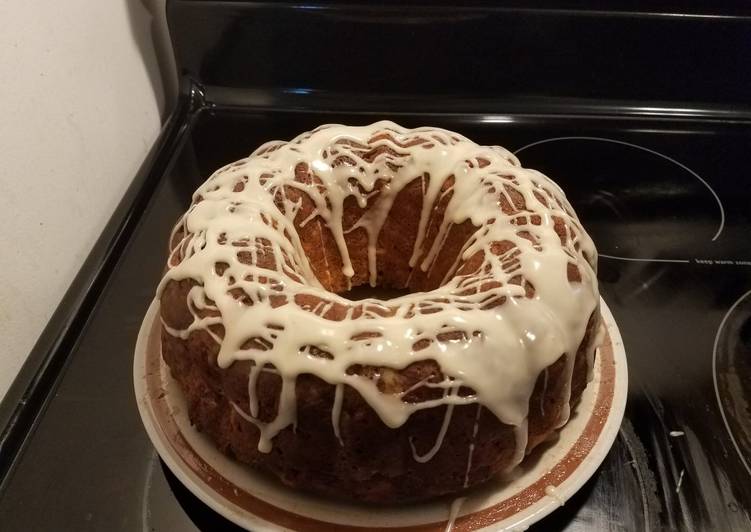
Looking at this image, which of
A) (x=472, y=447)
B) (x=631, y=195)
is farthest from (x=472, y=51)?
(x=472, y=447)

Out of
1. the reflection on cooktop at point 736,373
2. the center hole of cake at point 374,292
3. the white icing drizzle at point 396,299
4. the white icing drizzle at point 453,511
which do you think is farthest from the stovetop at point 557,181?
the center hole of cake at point 374,292

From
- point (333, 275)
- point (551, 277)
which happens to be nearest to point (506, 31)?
point (333, 275)

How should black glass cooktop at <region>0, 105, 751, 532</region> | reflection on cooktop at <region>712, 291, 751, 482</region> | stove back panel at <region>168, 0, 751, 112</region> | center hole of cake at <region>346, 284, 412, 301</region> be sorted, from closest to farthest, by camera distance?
black glass cooktop at <region>0, 105, 751, 532</region>, reflection on cooktop at <region>712, 291, 751, 482</region>, center hole of cake at <region>346, 284, 412, 301</region>, stove back panel at <region>168, 0, 751, 112</region>

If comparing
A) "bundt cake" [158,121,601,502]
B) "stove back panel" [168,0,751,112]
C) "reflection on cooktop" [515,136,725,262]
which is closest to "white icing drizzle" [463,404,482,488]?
"bundt cake" [158,121,601,502]

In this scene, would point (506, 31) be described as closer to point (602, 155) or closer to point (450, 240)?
point (602, 155)

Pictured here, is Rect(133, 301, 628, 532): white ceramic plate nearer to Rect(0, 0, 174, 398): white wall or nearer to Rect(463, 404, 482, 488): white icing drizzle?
Rect(463, 404, 482, 488): white icing drizzle
